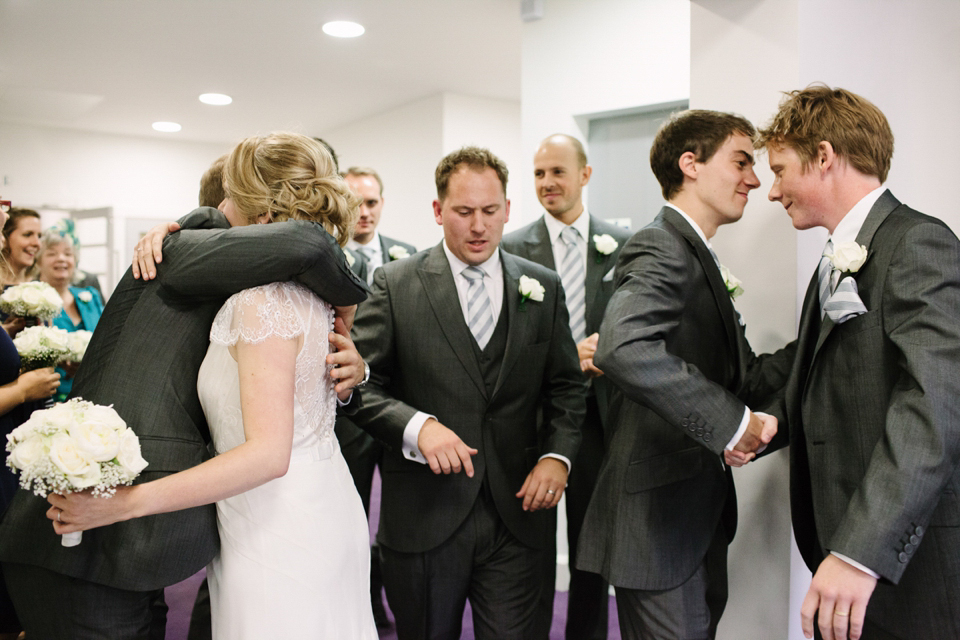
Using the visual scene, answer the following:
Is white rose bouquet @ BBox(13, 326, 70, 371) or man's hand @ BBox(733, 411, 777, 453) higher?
white rose bouquet @ BBox(13, 326, 70, 371)

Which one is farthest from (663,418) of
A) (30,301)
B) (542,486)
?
(30,301)

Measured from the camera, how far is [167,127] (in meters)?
8.96

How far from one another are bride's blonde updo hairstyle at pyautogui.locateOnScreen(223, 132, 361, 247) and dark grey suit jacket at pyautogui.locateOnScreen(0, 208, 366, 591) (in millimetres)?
78

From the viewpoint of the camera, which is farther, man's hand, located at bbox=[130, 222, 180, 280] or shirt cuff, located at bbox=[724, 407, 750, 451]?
shirt cuff, located at bbox=[724, 407, 750, 451]

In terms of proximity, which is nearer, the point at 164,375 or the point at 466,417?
the point at 164,375

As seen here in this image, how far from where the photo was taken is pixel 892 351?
161 cm

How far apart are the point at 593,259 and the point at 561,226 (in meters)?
0.24

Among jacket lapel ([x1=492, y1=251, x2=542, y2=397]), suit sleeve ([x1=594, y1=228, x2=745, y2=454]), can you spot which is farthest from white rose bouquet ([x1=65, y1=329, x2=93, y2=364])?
suit sleeve ([x1=594, y1=228, x2=745, y2=454])

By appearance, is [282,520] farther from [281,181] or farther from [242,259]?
[281,181]

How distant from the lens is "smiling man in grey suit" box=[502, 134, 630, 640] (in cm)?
296

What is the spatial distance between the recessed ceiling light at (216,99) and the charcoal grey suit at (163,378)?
20.6 ft

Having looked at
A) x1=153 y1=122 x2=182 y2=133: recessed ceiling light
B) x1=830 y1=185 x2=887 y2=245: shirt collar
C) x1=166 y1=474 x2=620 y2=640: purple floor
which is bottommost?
x1=166 y1=474 x2=620 y2=640: purple floor

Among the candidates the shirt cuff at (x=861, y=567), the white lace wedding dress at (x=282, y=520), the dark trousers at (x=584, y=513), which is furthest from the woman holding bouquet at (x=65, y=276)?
the shirt cuff at (x=861, y=567)

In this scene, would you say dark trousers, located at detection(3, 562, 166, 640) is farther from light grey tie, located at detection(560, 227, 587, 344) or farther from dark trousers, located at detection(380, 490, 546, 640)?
light grey tie, located at detection(560, 227, 587, 344)
